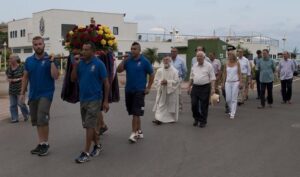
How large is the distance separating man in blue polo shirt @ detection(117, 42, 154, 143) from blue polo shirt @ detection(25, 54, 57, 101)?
1.60m

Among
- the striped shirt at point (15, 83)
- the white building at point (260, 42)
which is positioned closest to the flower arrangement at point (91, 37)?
the striped shirt at point (15, 83)

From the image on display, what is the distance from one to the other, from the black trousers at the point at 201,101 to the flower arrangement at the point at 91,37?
3052 mm

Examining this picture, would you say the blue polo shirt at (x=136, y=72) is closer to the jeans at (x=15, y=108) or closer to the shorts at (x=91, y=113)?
the shorts at (x=91, y=113)

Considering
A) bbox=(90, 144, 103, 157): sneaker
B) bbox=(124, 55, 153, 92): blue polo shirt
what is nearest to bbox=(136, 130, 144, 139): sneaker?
bbox=(124, 55, 153, 92): blue polo shirt

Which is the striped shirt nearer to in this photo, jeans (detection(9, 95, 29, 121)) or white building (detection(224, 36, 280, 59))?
jeans (detection(9, 95, 29, 121))

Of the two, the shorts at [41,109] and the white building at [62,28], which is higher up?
the white building at [62,28]

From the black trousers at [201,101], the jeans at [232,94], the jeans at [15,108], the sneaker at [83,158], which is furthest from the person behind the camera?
the jeans at [232,94]

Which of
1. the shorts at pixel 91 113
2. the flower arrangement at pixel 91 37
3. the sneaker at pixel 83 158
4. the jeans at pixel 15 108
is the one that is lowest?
the sneaker at pixel 83 158

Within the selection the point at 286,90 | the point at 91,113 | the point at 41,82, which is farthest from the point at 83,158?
the point at 286,90

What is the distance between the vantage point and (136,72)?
9078mm

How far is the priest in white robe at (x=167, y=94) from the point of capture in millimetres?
11562

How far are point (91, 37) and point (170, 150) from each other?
232 cm

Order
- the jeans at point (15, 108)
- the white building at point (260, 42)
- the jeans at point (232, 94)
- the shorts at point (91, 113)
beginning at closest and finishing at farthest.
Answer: the shorts at point (91, 113), the jeans at point (15, 108), the jeans at point (232, 94), the white building at point (260, 42)

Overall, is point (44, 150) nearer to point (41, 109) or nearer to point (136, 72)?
point (41, 109)
